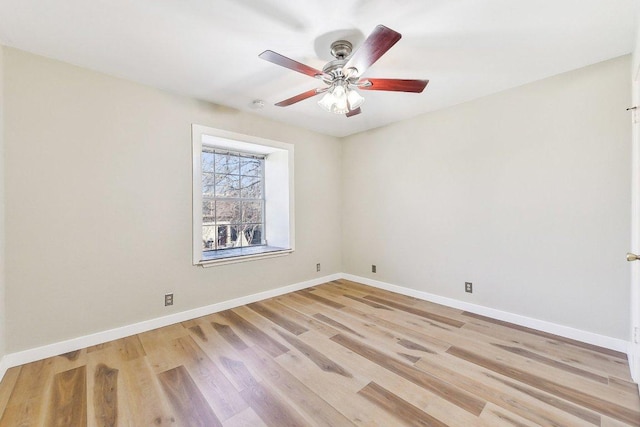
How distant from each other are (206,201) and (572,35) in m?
3.75

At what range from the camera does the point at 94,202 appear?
2252mm

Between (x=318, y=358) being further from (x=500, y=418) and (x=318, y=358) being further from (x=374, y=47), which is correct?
(x=374, y=47)

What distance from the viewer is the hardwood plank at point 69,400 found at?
4.72 ft

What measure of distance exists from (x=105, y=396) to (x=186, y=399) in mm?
515

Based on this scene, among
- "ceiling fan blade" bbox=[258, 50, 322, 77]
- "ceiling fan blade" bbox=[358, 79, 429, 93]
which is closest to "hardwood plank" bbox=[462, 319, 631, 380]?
"ceiling fan blade" bbox=[358, 79, 429, 93]

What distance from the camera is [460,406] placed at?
1.52 m

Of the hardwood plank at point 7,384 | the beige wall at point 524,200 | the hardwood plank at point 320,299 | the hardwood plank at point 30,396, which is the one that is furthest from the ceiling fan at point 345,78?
the hardwood plank at point 7,384

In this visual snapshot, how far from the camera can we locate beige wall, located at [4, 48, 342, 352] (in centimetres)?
198

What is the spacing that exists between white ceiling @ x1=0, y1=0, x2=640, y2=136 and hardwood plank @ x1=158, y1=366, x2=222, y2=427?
237 cm

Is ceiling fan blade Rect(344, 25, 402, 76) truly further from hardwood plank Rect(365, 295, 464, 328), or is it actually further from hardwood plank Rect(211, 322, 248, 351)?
hardwood plank Rect(365, 295, 464, 328)

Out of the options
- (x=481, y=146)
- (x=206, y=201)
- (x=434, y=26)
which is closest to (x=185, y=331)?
(x=206, y=201)

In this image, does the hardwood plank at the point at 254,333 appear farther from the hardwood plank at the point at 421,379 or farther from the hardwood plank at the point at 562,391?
the hardwood plank at the point at 562,391

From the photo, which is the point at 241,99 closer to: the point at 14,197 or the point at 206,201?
the point at 206,201

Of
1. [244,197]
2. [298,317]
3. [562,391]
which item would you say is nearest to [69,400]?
[298,317]
